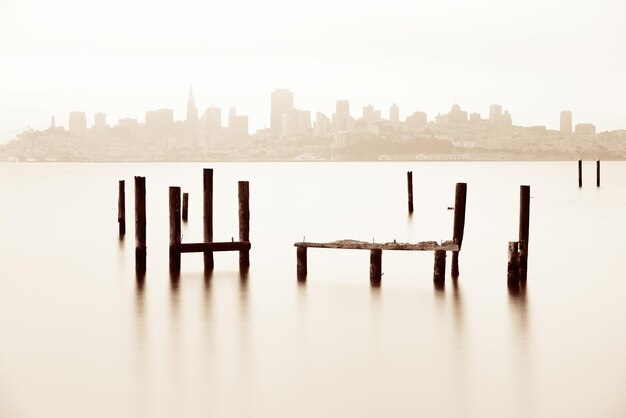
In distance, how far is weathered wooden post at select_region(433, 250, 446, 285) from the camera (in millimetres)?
16141

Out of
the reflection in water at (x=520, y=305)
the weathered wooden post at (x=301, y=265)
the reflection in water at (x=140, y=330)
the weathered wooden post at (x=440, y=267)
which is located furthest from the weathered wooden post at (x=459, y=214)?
the reflection in water at (x=140, y=330)

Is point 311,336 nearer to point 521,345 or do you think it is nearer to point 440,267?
point 521,345

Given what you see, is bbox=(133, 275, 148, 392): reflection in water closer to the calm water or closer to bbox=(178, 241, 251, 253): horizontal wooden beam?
the calm water

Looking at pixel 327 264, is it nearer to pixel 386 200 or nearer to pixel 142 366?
pixel 142 366

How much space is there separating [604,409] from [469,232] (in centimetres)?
2252

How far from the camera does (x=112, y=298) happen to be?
1744 cm

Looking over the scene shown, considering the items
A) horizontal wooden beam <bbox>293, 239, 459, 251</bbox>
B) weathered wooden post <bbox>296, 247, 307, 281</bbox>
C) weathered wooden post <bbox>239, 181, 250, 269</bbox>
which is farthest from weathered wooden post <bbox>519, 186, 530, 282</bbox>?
weathered wooden post <bbox>239, 181, 250, 269</bbox>

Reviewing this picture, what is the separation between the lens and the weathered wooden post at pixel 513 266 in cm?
1614

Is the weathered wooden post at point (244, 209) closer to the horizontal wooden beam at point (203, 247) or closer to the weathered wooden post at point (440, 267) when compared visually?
the horizontal wooden beam at point (203, 247)

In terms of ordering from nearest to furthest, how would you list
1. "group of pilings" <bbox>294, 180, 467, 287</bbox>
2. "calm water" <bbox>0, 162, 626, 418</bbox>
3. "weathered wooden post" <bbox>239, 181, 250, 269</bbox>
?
"calm water" <bbox>0, 162, 626, 418</bbox> < "group of pilings" <bbox>294, 180, 467, 287</bbox> < "weathered wooden post" <bbox>239, 181, 250, 269</bbox>

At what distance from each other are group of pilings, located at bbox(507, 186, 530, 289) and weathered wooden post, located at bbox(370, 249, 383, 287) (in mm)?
2362

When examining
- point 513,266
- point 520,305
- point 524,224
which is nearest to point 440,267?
point 513,266

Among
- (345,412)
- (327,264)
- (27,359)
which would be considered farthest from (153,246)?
(345,412)

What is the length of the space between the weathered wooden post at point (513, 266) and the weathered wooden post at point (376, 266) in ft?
7.80
